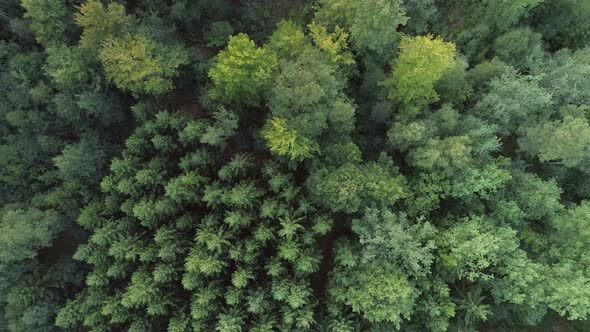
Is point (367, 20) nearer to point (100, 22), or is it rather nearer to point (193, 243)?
point (100, 22)

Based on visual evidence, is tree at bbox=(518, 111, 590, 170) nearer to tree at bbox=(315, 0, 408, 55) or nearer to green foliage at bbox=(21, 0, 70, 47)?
tree at bbox=(315, 0, 408, 55)

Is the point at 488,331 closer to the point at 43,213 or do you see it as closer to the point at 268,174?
the point at 268,174

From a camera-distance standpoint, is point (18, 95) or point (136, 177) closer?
point (136, 177)

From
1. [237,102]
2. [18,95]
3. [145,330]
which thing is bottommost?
[145,330]

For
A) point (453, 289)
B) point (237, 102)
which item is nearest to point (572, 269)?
point (453, 289)

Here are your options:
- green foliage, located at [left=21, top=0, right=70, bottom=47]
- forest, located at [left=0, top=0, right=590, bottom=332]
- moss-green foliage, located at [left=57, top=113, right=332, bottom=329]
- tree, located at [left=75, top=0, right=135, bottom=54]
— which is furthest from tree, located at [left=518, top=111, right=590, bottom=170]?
green foliage, located at [left=21, top=0, right=70, bottom=47]

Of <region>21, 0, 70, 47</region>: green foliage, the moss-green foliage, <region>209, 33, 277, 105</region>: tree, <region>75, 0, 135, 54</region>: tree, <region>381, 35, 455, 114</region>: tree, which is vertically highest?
<region>381, 35, 455, 114</region>: tree

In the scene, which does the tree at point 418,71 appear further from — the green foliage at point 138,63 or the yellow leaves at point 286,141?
the green foliage at point 138,63
